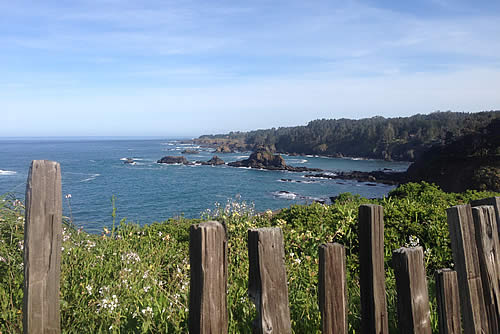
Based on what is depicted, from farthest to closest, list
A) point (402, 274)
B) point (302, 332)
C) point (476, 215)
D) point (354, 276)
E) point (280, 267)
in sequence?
point (354, 276) < point (302, 332) < point (476, 215) < point (402, 274) < point (280, 267)

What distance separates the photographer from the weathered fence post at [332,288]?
78.2 inches

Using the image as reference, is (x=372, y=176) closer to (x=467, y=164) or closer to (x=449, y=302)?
(x=467, y=164)

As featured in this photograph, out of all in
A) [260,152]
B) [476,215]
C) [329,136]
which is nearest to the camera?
[476,215]

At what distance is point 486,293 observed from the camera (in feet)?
7.92

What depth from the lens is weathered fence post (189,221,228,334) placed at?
5.79 feet

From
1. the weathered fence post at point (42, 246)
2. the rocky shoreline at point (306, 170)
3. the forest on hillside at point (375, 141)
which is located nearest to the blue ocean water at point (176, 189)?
the rocky shoreline at point (306, 170)

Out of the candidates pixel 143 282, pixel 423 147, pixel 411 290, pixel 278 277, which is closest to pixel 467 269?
pixel 411 290

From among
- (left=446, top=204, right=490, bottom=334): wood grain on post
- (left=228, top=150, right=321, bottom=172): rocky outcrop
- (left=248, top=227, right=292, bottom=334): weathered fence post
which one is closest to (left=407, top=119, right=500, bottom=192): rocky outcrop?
(left=228, top=150, right=321, bottom=172): rocky outcrop

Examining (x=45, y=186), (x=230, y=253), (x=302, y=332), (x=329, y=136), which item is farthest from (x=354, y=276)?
(x=329, y=136)

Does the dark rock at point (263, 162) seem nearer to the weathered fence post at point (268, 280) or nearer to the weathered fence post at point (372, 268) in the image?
the weathered fence post at point (372, 268)

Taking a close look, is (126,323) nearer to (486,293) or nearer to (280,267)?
(280,267)

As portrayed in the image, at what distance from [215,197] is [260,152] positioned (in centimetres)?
3681

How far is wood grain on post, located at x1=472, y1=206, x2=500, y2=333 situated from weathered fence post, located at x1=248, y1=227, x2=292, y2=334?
1318 millimetres

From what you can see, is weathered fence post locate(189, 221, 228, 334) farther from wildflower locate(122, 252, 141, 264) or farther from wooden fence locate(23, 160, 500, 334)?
wildflower locate(122, 252, 141, 264)
